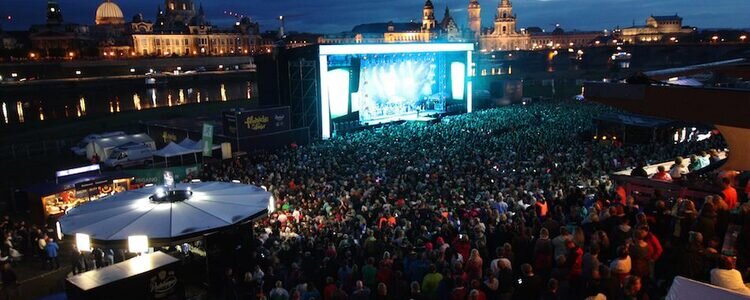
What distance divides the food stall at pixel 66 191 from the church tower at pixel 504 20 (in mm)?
137611

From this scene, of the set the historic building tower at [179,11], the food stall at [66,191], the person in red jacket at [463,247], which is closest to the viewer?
the person in red jacket at [463,247]

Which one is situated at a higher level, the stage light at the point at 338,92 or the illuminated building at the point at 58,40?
the illuminated building at the point at 58,40

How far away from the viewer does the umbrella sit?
30.5ft

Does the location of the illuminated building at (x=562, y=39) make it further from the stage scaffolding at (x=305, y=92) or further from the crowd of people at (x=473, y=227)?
the crowd of people at (x=473, y=227)

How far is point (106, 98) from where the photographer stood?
71125 mm

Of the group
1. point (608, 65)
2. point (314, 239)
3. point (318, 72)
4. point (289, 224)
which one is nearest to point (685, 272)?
point (314, 239)

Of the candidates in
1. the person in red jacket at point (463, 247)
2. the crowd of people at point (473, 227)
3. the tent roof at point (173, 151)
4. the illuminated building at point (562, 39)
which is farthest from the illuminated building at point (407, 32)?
the person in red jacket at point (463, 247)

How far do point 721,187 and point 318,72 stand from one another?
22331mm

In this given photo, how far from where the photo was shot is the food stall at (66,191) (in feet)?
50.3

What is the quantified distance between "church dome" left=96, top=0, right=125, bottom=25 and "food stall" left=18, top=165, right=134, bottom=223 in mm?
139253

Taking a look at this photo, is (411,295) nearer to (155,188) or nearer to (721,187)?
(721,187)

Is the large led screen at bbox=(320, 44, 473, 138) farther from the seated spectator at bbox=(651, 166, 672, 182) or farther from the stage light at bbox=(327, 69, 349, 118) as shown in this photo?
the seated spectator at bbox=(651, 166, 672, 182)

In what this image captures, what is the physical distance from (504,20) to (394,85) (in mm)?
119147

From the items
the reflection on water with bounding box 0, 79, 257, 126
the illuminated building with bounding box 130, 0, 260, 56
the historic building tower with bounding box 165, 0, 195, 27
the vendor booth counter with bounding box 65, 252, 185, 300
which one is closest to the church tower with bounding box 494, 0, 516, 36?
the illuminated building with bounding box 130, 0, 260, 56
